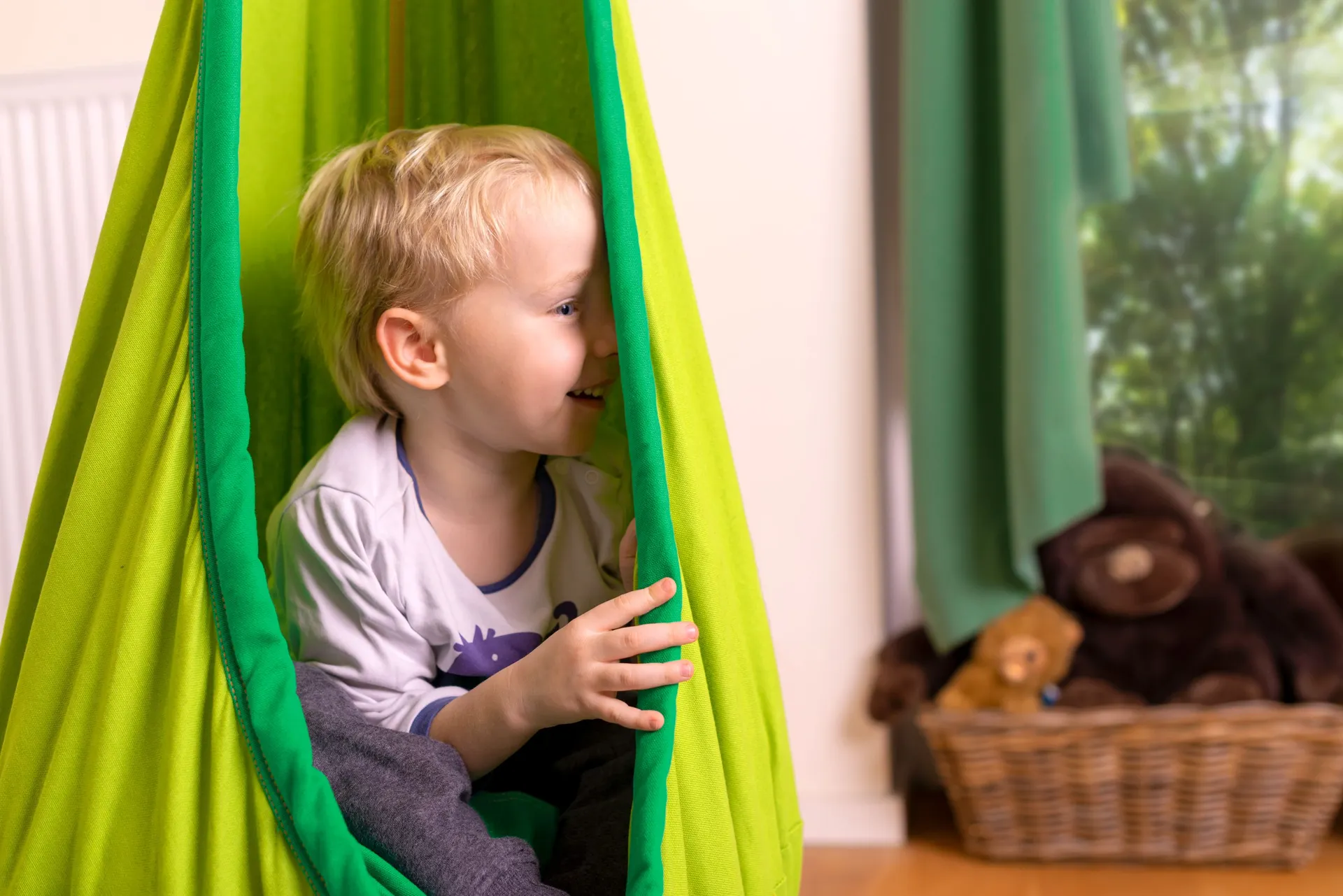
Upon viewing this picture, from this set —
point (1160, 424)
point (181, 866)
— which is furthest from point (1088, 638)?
point (181, 866)

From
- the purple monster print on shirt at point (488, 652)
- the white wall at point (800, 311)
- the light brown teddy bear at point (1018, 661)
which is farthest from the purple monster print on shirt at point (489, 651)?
the light brown teddy bear at point (1018, 661)

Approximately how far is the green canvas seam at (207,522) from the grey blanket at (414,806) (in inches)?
2.5

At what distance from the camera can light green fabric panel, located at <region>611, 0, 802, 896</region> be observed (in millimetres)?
819

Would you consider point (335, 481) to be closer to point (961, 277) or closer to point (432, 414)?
point (432, 414)

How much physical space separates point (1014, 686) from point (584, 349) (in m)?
0.78

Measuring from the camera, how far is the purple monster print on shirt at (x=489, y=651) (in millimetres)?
975

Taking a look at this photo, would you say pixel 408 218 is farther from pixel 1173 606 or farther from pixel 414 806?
pixel 1173 606

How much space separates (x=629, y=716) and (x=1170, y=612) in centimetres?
91

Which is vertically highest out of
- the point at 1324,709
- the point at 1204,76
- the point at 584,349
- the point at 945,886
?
the point at 1204,76

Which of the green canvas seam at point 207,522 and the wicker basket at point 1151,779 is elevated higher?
the green canvas seam at point 207,522

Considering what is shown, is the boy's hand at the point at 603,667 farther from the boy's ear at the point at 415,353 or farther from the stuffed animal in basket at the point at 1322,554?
the stuffed animal in basket at the point at 1322,554

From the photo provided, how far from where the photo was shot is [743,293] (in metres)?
1.48

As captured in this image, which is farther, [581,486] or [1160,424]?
[1160,424]

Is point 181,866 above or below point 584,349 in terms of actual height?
below
